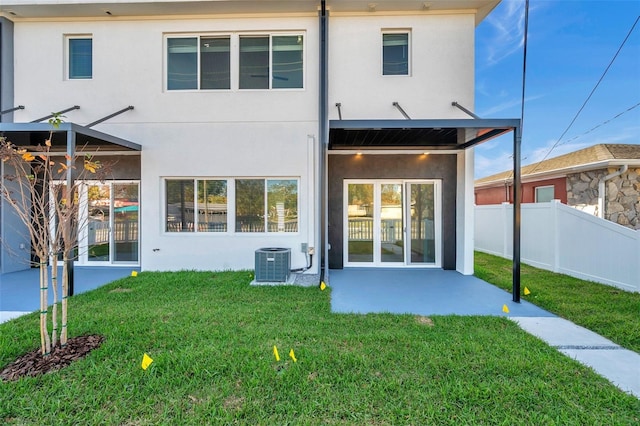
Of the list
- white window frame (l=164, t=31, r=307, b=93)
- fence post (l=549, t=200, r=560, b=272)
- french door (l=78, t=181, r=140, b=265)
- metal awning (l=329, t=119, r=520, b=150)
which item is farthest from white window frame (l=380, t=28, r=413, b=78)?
french door (l=78, t=181, r=140, b=265)

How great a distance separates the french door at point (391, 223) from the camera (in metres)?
7.83

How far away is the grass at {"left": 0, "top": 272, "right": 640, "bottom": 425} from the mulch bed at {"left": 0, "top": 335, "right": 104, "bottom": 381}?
0.14 meters

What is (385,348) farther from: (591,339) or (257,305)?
(591,339)

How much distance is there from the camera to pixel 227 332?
382 cm

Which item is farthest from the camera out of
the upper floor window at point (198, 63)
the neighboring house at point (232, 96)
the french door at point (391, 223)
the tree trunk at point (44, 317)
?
the french door at point (391, 223)

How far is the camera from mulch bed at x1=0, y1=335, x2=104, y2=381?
292 centimetres

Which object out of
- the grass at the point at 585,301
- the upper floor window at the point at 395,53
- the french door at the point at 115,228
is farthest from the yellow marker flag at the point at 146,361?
the upper floor window at the point at 395,53

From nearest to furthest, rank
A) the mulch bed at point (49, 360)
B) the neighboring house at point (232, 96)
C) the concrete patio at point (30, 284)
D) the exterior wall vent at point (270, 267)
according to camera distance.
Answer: the mulch bed at point (49, 360)
the concrete patio at point (30, 284)
the exterior wall vent at point (270, 267)
the neighboring house at point (232, 96)

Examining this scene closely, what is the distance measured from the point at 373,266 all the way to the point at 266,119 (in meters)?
4.67

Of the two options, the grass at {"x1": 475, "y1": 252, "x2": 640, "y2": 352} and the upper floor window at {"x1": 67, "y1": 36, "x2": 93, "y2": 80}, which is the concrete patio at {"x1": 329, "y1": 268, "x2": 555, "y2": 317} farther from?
the upper floor window at {"x1": 67, "y1": 36, "x2": 93, "y2": 80}

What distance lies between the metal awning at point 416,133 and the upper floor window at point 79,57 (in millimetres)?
6501

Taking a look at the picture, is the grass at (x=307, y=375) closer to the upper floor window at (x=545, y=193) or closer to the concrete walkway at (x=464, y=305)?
the concrete walkway at (x=464, y=305)

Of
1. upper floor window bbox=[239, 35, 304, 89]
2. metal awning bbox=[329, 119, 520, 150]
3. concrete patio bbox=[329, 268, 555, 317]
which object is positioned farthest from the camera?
upper floor window bbox=[239, 35, 304, 89]

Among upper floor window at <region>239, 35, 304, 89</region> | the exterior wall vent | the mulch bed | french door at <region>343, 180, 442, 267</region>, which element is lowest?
the mulch bed
